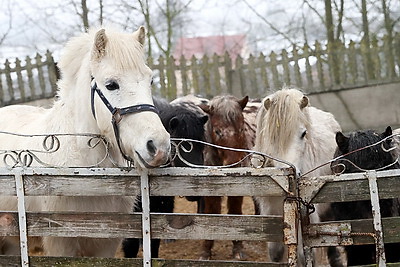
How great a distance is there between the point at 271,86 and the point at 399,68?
9.61ft

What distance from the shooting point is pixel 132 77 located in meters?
3.02

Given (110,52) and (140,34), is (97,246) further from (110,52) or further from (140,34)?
(140,34)

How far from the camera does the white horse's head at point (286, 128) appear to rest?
155 inches

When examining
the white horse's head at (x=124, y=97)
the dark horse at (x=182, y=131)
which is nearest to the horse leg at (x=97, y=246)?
the white horse's head at (x=124, y=97)

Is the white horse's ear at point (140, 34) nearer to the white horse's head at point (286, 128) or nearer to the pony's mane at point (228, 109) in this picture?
the white horse's head at point (286, 128)

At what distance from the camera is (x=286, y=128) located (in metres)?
3.96

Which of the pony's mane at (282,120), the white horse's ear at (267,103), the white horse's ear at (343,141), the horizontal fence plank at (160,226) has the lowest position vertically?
the horizontal fence plank at (160,226)

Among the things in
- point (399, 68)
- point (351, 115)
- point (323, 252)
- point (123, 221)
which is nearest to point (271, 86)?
point (351, 115)

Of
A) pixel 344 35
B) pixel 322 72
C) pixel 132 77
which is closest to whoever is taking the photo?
pixel 132 77

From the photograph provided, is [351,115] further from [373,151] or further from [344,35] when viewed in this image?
[373,151]

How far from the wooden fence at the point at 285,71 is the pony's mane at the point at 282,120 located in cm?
634

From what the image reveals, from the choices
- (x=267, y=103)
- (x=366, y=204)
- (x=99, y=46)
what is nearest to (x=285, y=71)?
(x=267, y=103)

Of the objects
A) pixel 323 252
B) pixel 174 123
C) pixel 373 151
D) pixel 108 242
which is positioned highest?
pixel 174 123

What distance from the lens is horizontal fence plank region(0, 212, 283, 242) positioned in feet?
9.59
